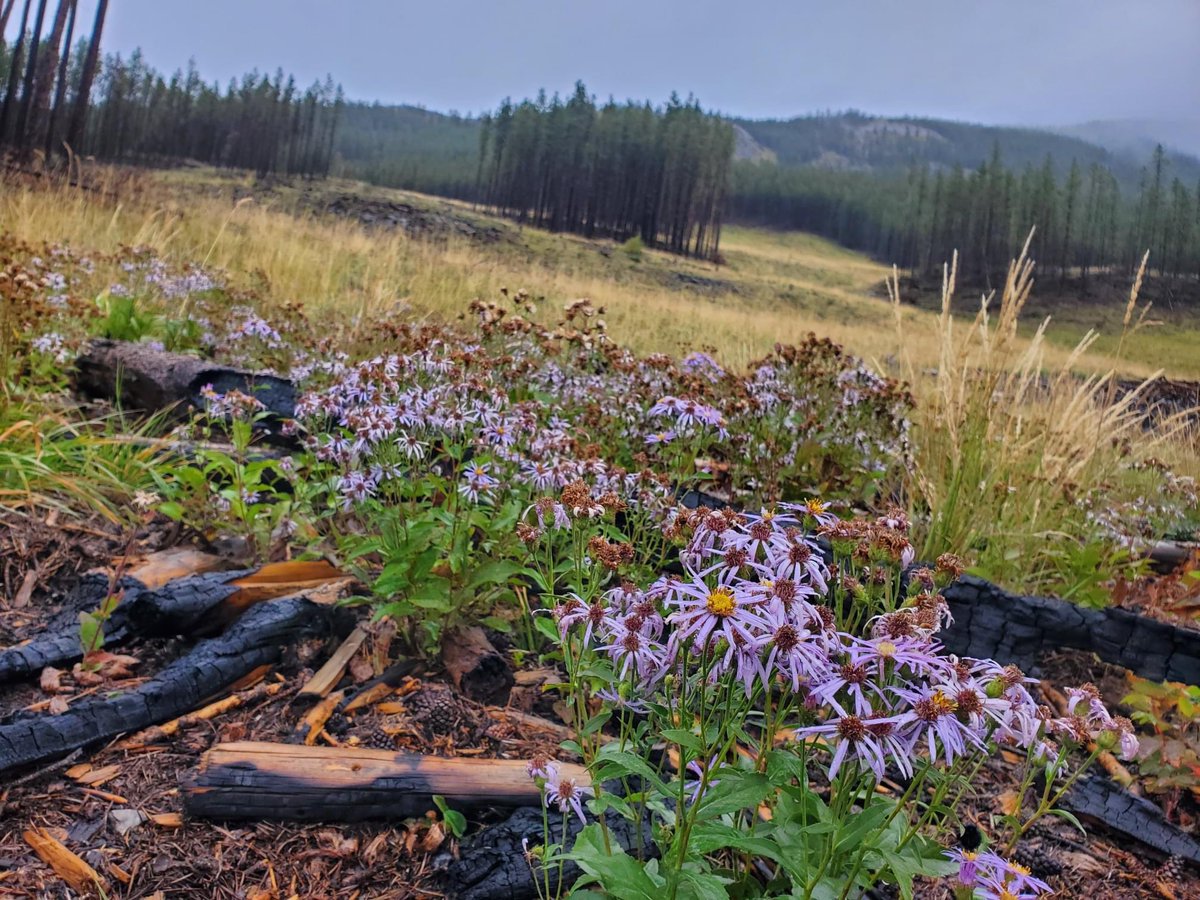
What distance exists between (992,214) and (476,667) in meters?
46.8

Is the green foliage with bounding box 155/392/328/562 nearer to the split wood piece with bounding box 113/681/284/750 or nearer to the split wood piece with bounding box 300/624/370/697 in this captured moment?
the split wood piece with bounding box 300/624/370/697

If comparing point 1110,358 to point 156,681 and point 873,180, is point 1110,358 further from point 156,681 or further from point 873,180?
point 873,180

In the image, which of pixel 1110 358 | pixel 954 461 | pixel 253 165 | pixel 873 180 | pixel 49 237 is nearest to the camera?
pixel 954 461

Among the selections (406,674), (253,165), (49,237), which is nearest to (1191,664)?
(406,674)

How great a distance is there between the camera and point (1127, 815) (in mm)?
1976

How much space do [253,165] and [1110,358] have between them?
237ft

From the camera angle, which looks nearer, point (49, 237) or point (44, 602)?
point (44, 602)

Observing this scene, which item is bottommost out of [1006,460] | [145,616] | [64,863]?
[64,863]

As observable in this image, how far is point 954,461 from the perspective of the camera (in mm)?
2979

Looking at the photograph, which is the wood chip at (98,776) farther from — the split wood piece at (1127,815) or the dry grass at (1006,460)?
the dry grass at (1006,460)

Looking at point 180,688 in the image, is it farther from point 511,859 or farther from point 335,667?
point 511,859

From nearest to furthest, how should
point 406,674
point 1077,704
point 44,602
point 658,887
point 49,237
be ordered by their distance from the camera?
point 658,887 < point 1077,704 < point 406,674 < point 44,602 < point 49,237

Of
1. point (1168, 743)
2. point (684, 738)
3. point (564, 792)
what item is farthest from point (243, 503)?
point (1168, 743)

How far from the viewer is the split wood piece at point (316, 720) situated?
1812 mm
